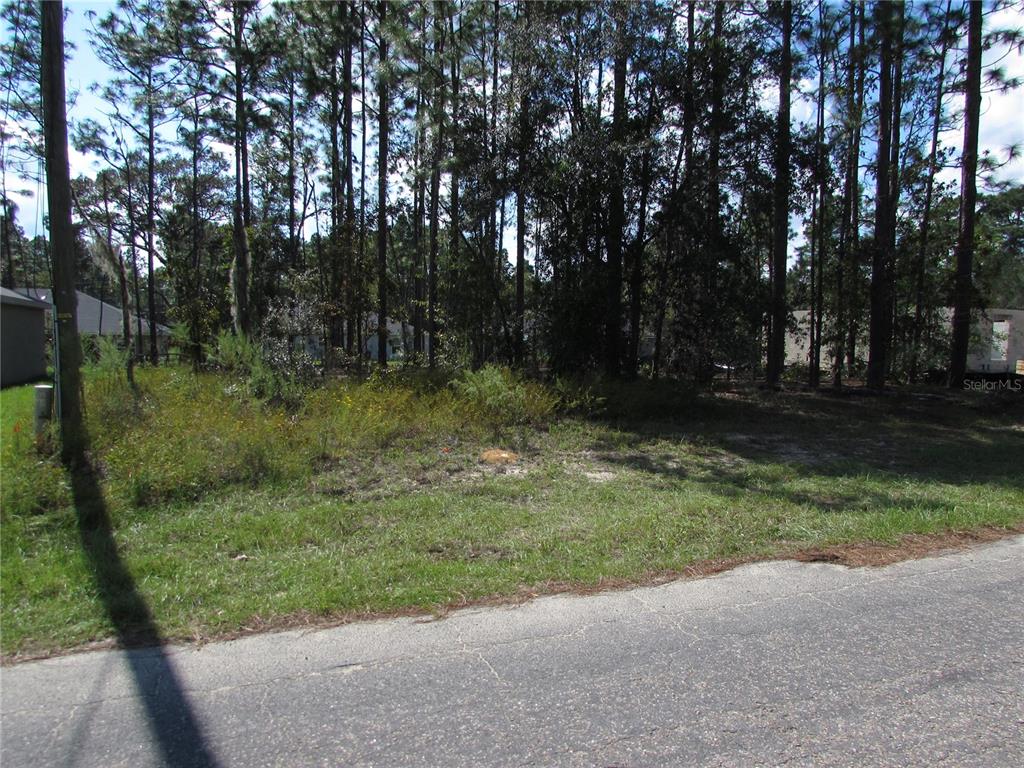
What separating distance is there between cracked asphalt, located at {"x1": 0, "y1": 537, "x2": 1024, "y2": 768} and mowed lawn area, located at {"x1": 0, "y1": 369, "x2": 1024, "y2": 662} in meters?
0.47

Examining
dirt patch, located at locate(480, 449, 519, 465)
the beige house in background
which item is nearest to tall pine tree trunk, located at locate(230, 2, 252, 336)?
dirt patch, located at locate(480, 449, 519, 465)

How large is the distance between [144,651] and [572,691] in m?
2.32


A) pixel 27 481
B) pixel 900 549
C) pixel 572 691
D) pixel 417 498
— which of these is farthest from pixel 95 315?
pixel 900 549

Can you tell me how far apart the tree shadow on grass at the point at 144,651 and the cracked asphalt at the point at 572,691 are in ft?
0.04

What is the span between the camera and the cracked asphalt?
265 centimetres

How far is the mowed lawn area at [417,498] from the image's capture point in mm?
4246

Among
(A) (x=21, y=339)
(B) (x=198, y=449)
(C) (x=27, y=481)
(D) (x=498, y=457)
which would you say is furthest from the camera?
(A) (x=21, y=339)

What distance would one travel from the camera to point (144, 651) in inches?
136

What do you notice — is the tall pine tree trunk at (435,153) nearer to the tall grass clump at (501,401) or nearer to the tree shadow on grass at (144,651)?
the tall grass clump at (501,401)

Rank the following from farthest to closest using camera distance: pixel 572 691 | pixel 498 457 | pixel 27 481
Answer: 1. pixel 498 457
2. pixel 27 481
3. pixel 572 691

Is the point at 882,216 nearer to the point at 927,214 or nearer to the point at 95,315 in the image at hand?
the point at 927,214

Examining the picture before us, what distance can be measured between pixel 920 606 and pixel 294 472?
5.99m

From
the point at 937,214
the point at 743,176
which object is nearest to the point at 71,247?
the point at 743,176

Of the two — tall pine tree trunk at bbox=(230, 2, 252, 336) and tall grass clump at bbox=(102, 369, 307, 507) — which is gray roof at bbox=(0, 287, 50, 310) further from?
tall grass clump at bbox=(102, 369, 307, 507)
